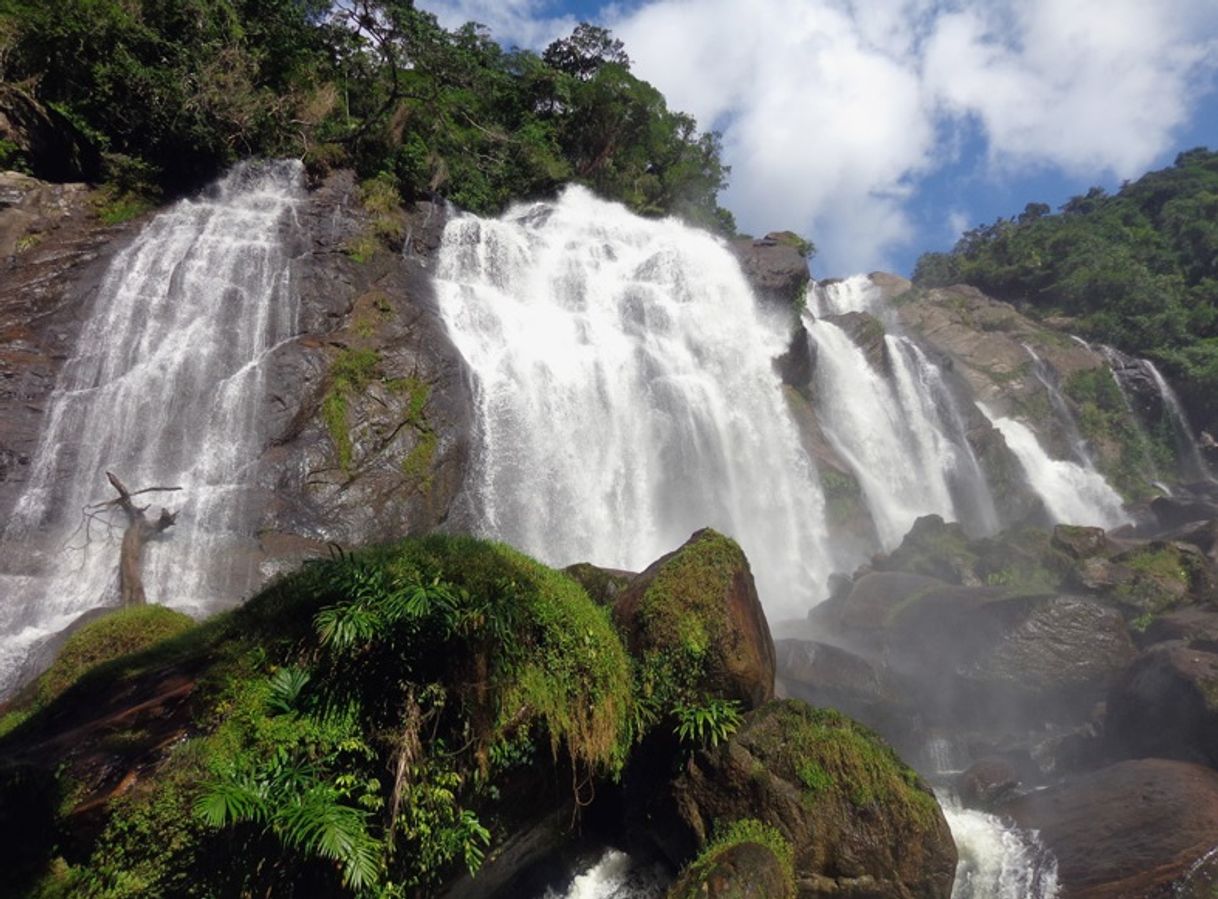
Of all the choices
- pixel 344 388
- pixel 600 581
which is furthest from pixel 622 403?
pixel 600 581

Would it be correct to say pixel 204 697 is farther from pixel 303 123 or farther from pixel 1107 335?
pixel 1107 335

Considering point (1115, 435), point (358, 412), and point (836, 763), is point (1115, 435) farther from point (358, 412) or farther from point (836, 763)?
point (358, 412)

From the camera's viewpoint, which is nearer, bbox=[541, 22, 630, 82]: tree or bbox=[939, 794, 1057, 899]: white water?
bbox=[939, 794, 1057, 899]: white water

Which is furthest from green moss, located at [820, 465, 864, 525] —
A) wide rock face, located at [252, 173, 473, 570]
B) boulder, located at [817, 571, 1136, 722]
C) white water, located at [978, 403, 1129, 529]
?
wide rock face, located at [252, 173, 473, 570]

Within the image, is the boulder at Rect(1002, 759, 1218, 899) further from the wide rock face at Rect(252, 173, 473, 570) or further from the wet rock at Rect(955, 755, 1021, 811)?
the wide rock face at Rect(252, 173, 473, 570)

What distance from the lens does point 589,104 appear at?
29000mm

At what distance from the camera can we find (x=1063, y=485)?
27953 mm

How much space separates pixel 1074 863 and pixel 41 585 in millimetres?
15103

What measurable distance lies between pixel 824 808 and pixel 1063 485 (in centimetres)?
2773

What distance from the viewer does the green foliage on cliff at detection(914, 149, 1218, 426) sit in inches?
1378

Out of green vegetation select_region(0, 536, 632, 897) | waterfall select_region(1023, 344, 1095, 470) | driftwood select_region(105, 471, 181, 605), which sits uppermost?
waterfall select_region(1023, 344, 1095, 470)

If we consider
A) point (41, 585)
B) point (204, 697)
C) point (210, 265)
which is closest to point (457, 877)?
point (204, 697)

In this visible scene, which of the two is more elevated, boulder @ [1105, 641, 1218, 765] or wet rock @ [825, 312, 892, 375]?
wet rock @ [825, 312, 892, 375]

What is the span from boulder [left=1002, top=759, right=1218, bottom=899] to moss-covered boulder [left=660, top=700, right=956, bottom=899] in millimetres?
1761
